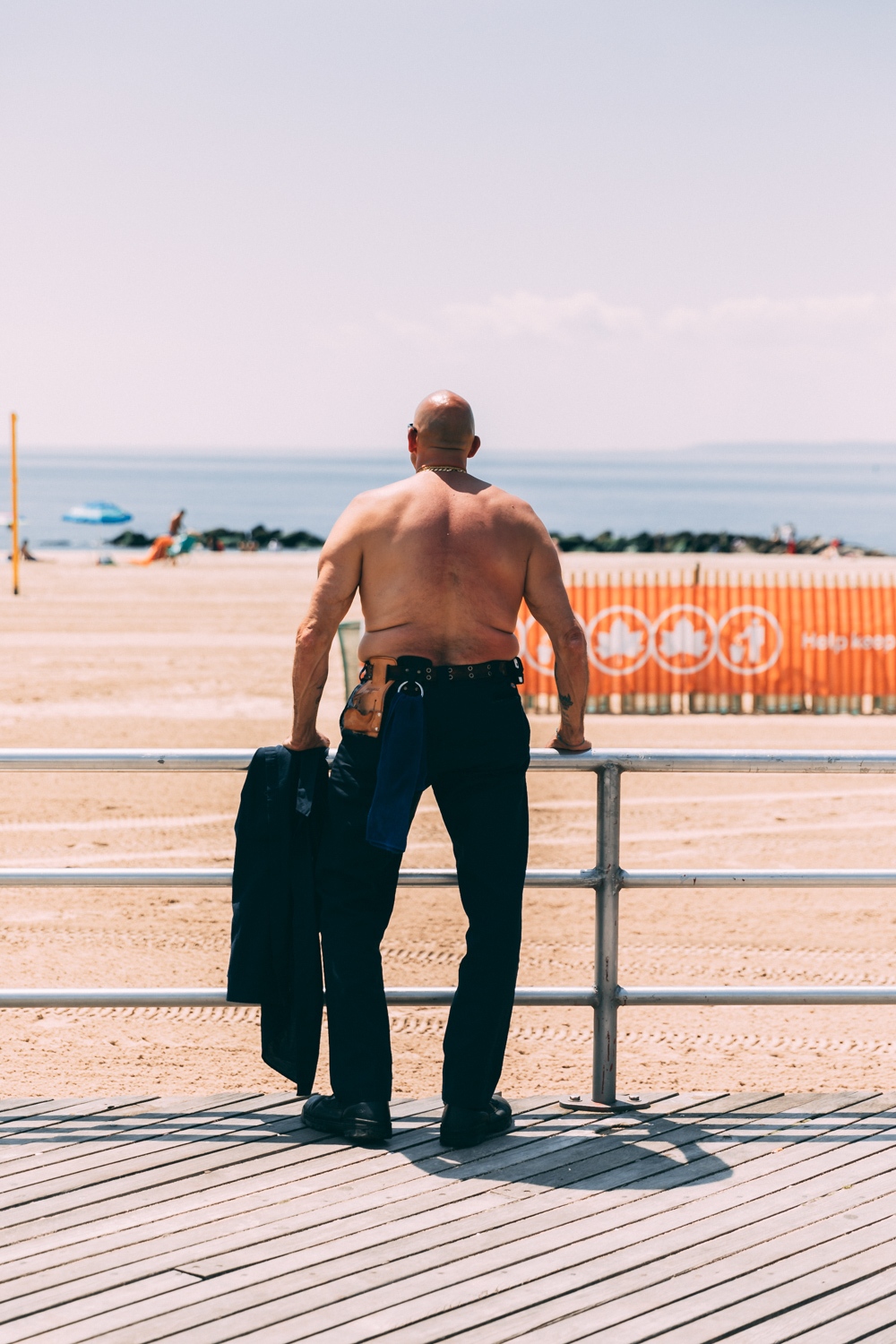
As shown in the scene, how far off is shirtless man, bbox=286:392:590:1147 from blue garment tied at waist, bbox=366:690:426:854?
0.06 meters

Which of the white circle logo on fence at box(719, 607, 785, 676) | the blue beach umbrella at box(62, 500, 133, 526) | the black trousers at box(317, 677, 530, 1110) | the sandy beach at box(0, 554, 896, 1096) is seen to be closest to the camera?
the black trousers at box(317, 677, 530, 1110)

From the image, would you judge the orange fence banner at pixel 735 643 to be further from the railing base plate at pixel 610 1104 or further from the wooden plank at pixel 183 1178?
the wooden plank at pixel 183 1178

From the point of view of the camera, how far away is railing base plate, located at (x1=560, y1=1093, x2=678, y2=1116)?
407cm

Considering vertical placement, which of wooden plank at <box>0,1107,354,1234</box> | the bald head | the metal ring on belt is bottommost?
wooden plank at <box>0,1107,354,1234</box>

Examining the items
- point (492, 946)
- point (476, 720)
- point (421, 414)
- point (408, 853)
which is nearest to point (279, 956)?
point (492, 946)

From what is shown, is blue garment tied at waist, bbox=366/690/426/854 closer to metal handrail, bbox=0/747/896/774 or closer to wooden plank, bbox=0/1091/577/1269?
metal handrail, bbox=0/747/896/774

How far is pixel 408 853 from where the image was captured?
32.6ft

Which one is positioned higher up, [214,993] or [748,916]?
[214,993]

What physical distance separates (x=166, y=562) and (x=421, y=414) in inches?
1464

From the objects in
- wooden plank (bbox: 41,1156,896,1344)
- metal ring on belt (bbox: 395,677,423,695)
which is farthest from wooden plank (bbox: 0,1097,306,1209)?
metal ring on belt (bbox: 395,677,423,695)

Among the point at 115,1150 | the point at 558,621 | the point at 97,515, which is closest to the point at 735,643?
the point at 558,621

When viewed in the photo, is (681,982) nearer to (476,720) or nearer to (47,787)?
(476,720)

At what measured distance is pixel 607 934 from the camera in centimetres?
409

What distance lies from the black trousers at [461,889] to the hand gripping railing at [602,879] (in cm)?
15
